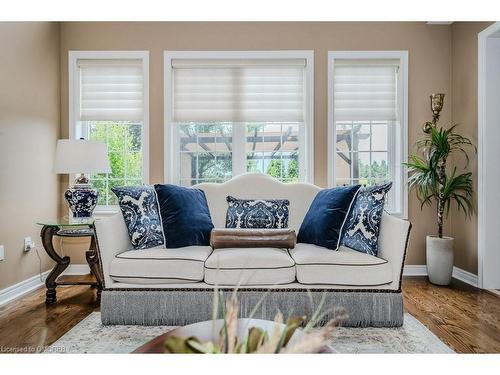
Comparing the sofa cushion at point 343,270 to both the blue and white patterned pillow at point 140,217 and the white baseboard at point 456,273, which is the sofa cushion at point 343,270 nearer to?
the blue and white patterned pillow at point 140,217

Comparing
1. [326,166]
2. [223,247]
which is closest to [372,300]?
[223,247]

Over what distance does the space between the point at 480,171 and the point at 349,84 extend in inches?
58.4

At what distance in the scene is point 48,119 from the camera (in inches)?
147

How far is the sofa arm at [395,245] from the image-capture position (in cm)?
243

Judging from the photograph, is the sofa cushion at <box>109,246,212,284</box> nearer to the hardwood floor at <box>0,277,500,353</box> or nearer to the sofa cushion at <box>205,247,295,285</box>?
the sofa cushion at <box>205,247,295,285</box>

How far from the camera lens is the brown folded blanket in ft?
8.90

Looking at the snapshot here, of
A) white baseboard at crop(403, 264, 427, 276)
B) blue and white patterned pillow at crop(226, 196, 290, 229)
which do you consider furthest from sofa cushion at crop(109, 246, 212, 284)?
white baseboard at crop(403, 264, 427, 276)

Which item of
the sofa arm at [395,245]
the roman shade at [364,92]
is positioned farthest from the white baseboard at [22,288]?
the roman shade at [364,92]

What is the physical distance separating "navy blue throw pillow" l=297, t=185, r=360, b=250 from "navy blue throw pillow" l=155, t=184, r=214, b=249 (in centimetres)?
77

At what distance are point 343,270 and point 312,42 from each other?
2.52 m

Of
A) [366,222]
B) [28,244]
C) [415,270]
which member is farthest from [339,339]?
[28,244]

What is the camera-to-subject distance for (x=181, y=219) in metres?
2.80

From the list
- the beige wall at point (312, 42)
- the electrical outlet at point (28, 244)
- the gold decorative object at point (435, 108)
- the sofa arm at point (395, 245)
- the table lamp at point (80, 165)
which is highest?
the beige wall at point (312, 42)

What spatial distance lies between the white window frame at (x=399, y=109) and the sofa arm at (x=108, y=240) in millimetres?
2176
